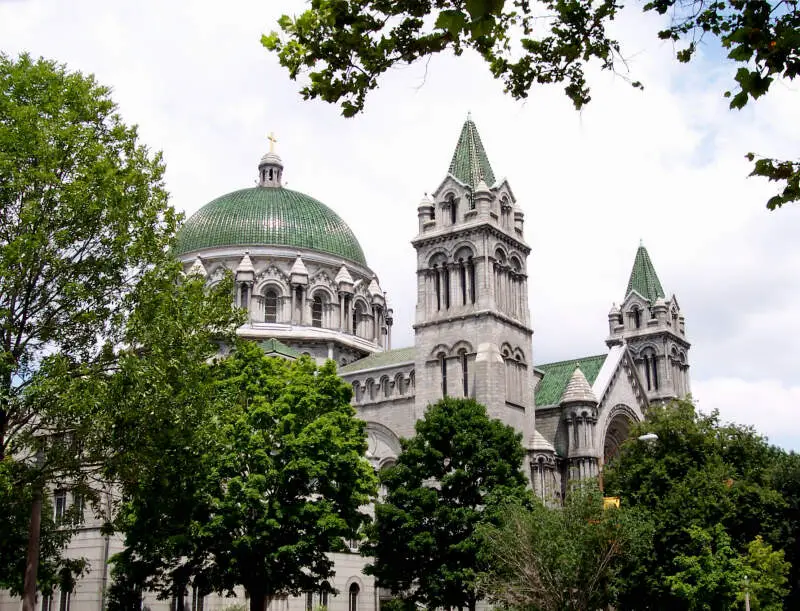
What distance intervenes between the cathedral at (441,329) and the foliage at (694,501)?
3.50 metres

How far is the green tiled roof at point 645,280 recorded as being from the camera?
7481 centimetres

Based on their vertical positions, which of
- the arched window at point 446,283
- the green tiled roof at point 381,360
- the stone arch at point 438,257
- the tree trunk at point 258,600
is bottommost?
the tree trunk at point 258,600

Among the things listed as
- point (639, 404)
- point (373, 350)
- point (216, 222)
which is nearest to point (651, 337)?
point (639, 404)

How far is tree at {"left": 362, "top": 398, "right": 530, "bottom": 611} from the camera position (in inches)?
1464

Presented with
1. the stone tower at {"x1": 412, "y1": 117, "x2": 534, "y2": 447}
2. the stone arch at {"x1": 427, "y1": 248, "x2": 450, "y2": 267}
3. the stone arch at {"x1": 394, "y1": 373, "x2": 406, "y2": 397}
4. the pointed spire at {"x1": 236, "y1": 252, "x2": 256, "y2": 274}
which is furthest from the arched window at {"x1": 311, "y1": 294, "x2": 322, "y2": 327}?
the stone arch at {"x1": 427, "y1": 248, "x2": 450, "y2": 267}

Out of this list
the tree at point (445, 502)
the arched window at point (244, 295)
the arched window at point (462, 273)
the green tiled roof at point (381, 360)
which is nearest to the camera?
the tree at point (445, 502)

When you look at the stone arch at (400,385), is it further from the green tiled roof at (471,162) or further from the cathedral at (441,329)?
the green tiled roof at (471,162)

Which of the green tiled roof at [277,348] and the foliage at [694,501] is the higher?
the green tiled roof at [277,348]

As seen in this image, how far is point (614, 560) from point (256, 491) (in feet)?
Result: 43.1

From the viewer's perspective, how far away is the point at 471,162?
57562 millimetres

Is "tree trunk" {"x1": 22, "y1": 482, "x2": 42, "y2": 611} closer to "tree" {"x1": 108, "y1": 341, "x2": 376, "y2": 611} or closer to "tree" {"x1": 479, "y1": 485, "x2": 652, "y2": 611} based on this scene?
"tree" {"x1": 108, "y1": 341, "x2": 376, "y2": 611}

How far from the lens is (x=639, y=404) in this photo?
65.9 metres

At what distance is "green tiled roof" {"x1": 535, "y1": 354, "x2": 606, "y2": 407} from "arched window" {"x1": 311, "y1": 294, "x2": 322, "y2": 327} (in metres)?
17.1

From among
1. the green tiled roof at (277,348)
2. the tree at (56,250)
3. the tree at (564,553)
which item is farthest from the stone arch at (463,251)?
the tree at (56,250)
